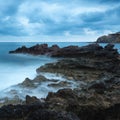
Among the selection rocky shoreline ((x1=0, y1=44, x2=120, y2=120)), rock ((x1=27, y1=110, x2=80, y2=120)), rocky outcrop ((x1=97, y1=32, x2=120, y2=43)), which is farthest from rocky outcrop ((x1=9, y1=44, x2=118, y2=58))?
rocky outcrop ((x1=97, y1=32, x2=120, y2=43))

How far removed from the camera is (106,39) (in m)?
166

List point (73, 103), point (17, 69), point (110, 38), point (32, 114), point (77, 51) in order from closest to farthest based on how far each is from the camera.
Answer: point (32, 114)
point (73, 103)
point (17, 69)
point (77, 51)
point (110, 38)

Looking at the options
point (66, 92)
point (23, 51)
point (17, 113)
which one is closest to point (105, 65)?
point (66, 92)

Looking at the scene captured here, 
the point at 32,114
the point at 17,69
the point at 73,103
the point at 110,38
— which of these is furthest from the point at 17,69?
the point at 110,38

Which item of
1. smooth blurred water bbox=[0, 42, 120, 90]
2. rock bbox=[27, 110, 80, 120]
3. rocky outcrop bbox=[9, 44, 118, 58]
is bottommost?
smooth blurred water bbox=[0, 42, 120, 90]

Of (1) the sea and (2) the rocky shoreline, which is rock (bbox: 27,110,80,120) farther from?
(1) the sea

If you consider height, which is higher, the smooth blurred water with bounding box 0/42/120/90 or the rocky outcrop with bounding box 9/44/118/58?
the rocky outcrop with bounding box 9/44/118/58

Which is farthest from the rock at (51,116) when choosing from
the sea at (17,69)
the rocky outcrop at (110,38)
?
the rocky outcrop at (110,38)

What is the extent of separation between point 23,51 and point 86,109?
181 ft

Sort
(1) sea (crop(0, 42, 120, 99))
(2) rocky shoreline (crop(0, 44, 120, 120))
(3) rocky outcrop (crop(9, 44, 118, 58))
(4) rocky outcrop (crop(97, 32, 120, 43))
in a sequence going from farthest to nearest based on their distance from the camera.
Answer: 1. (4) rocky outcrop (crop(97, 32, 120, 43))
2. (3) rocky outcrop (crop(9, 44, 118, 58))
3. (1) sea (crop(0, 42, 120, 99))
4. (2) rocky shoreline (crop(0, 44, 120, 120))

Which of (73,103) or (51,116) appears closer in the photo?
(51,116)

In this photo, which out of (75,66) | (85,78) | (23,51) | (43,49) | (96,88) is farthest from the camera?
(23,51)

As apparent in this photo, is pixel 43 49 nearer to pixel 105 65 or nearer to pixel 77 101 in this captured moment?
pixel 105 65

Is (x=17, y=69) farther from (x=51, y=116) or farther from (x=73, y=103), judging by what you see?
(x=51, y=116)
